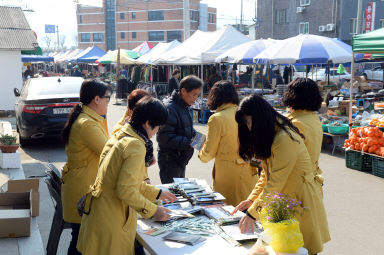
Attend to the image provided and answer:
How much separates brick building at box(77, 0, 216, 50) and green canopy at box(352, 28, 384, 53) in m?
71.8

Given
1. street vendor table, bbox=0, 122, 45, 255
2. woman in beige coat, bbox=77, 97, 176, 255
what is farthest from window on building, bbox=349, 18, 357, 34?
woman in beige coat, bbox=77, 97, 176, 255

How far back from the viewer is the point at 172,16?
3184 inches

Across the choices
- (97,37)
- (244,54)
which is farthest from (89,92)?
(97,37)

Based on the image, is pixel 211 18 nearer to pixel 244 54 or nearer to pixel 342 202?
pixel 244 54

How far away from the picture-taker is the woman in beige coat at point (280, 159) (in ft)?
8.94

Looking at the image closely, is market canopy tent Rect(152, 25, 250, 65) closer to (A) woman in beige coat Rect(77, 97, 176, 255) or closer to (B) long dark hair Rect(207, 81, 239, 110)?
(B) long dark hair Rect(207, 81, 239, 110)

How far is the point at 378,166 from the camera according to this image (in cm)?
775

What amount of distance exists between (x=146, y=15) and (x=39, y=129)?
255ft

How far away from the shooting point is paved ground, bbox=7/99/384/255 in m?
4.91

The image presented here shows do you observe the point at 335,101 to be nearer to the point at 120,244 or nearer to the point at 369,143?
the point at 369,143

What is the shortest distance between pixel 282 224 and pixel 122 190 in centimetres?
98

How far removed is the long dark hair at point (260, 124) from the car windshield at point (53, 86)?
7.84 meters

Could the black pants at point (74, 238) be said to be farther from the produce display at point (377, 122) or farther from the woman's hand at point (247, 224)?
the produce display at point (377, 122)

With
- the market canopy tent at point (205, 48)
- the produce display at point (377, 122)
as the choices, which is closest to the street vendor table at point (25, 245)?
the produce display at point (377, 122)
